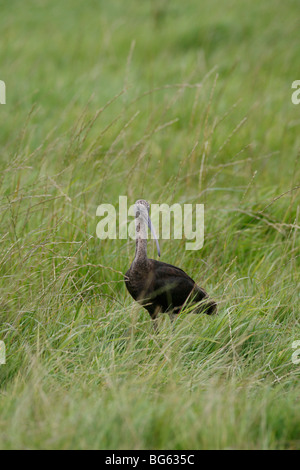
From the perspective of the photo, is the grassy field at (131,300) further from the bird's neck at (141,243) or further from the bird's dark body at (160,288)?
the bird's neck at (141,243)

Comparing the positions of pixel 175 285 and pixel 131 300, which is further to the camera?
pixel 131 300

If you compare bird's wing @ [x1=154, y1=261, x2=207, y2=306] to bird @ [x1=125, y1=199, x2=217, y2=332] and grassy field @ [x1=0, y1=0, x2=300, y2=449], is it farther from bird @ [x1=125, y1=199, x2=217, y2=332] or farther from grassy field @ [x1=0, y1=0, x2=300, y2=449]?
grassy field @ [x1=0, y1=0, x2=300, y2=449]

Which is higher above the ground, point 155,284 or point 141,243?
point 141,243

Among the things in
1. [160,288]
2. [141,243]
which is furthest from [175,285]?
[141,243]

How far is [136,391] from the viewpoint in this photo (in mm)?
2420

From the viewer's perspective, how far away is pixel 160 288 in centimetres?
316

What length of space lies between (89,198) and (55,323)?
1357 millimetres

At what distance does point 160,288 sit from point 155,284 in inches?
1.3

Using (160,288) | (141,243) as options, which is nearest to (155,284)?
(160,288)

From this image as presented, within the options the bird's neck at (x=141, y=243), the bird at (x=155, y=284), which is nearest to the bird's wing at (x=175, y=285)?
the bird at (x=155, y=284)

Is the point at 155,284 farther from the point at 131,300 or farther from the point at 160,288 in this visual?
the point at 131,300

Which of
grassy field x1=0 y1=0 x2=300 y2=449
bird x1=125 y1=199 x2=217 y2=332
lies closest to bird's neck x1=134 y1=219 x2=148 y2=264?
bird x1=125 y1=199 x2=217 y2=332
